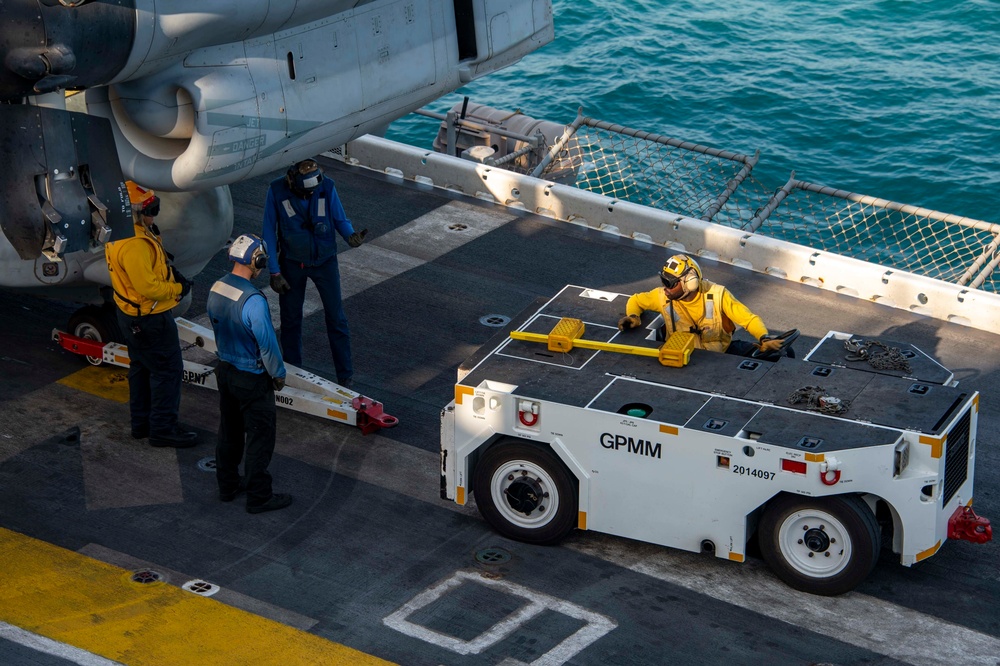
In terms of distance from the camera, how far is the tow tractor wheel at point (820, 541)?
845 centimetres

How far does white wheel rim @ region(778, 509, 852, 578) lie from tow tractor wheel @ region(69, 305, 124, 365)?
6.39 meters

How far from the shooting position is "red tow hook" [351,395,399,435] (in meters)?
11.0

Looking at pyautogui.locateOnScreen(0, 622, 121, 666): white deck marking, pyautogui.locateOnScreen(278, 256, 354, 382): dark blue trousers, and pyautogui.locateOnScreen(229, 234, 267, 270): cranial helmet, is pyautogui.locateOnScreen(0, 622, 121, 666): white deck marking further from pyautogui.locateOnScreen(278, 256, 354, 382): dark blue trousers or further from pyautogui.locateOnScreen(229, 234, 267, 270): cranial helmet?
pyautogui.locateOnScreen(278, 256, 354, 382): dark blue trousers

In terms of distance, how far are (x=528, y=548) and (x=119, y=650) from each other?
289 cm

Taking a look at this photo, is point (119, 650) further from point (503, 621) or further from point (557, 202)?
point (557, 202)

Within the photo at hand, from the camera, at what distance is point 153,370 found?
1054cm

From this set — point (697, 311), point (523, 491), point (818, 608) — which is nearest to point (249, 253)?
point (523, 491)

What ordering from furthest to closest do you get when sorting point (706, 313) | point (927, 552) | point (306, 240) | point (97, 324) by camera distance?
point (97, 324) < point (306, 240) < point (706, 313) < point (927, 552)

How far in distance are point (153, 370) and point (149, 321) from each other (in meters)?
0.44

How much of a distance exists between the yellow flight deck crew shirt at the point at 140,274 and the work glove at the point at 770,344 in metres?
4.62

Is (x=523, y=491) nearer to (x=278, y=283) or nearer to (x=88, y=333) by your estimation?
(x=278, y=283)

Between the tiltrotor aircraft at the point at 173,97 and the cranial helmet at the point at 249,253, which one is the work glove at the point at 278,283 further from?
the cranial helmet at the point at 249,253

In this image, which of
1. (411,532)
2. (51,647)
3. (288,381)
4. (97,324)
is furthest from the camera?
(97,324)

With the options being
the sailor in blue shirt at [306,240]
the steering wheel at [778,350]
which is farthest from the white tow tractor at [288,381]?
the steering wheel at [778,350]
